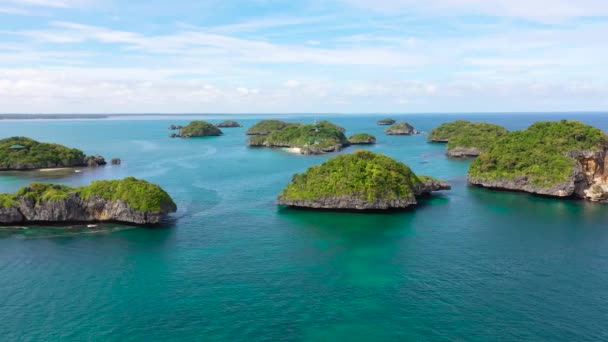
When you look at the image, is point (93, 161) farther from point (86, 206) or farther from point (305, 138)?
point (305, 138)

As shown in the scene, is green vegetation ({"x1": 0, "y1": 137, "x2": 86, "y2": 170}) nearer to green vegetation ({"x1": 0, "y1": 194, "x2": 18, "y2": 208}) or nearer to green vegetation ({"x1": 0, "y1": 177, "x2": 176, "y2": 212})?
green vegetation ({"x1": 0, "y1": 177, "x2": 176, "y2": 212})

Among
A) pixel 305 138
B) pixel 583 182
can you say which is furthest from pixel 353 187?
pixel 305 138

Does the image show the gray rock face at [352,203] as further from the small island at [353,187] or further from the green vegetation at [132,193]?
the green vegetation at [132,193]

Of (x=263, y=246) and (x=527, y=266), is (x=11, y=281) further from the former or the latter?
(x=527, y=266)

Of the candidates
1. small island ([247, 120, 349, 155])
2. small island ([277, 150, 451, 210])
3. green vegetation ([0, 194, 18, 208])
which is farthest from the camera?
small island ([247, 120, 349, 155])

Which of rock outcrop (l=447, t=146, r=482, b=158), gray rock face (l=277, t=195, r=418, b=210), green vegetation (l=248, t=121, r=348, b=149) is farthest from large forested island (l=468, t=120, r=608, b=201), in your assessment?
green vegetation (l=248, t=121, r=348, b=149)

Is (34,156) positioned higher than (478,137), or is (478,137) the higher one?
(478,137)

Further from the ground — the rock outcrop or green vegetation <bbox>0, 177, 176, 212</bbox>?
the rock outcrop

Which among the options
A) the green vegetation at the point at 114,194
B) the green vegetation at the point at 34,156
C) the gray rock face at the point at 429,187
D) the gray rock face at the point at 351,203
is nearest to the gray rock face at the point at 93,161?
the green vegetation at the point at 34,156
